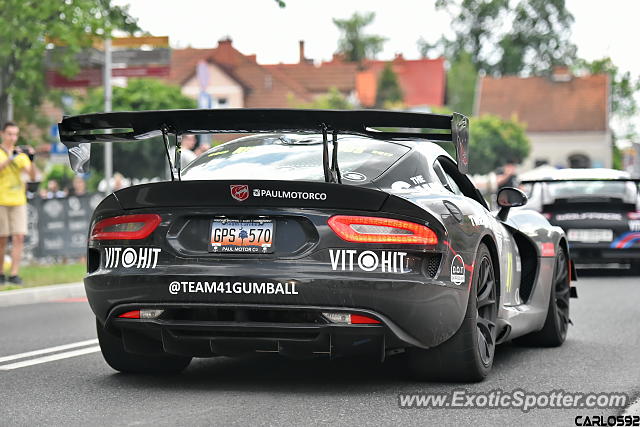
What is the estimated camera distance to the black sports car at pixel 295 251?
6.28 m

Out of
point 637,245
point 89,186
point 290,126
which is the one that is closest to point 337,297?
point 290,126

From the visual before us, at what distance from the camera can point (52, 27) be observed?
24609 millimetres

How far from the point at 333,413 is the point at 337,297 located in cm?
56

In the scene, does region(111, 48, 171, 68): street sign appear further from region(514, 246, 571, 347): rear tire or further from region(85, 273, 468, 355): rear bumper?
region(85, 273, 468, 355): rear bumper

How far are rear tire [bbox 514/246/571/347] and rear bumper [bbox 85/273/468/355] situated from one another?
2330mm

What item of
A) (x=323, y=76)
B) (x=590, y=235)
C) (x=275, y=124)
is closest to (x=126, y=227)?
(x=275, y=124)

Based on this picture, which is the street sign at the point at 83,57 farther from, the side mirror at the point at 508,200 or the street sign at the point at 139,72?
the side mirror at the point at 508,200

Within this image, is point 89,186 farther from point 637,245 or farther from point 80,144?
point 80,144

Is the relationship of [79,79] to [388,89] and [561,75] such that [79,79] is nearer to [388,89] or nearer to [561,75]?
[388,89]

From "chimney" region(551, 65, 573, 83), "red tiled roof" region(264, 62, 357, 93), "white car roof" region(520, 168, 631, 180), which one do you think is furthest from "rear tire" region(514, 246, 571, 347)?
"red tiled roof" region(264, 62, 357, 93)

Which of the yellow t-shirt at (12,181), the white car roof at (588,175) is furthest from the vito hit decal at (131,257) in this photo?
the white car roof at (588,175)

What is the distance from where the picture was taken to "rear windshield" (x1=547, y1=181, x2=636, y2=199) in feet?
57.7

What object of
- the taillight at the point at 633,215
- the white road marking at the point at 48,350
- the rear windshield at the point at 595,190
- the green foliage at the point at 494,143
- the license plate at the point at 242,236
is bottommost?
the green foliage at the point at 494,143

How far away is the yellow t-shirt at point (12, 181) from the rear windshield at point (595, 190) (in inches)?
273
